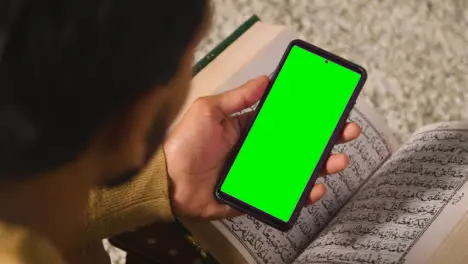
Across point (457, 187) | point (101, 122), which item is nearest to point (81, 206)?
point (101, 122)

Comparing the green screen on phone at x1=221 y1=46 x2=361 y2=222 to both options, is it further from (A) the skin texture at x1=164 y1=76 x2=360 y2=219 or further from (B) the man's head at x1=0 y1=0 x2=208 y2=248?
(B) the man's head at x1=0 y1=0 x2=208 y2=248

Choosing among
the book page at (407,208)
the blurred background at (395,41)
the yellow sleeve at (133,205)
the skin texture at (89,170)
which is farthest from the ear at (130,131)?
the blurred background at (395,41)

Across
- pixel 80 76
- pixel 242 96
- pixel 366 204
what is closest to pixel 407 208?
pixel 366 204

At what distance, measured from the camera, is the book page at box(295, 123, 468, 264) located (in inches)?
22.6

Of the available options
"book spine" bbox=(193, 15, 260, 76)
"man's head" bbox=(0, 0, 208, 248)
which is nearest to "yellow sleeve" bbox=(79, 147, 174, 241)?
"book spine" bbox=(193, 15, 260, 76)

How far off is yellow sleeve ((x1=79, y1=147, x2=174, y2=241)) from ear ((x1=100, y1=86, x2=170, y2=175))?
237 mm

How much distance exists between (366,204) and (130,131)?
1.34 ft

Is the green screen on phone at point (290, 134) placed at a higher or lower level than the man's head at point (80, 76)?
lower

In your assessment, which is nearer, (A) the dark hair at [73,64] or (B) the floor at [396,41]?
(A) the dark hair at [73,64]

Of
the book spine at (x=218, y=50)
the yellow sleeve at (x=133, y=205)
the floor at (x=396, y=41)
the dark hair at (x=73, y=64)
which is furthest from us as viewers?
the floor at (x=396, y=41)

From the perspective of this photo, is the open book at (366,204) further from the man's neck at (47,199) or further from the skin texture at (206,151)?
the man's neck at (47,199)

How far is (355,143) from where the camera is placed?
69 cm

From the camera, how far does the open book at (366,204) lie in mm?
578

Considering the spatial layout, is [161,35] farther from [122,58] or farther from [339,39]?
[339,39]
